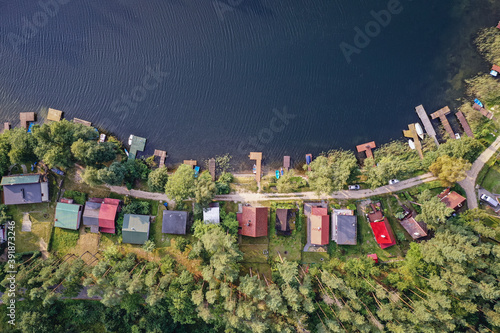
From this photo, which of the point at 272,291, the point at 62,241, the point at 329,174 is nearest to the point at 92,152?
the point at 62,241

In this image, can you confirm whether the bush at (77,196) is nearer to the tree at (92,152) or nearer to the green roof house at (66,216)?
the green roof house at (66,216)

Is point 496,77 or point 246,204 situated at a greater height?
point 496,77

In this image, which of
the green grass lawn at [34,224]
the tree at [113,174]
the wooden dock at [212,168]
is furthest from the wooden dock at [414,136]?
the green grass lawn at [34,224]

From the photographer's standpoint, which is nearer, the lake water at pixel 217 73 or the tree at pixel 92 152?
the tree at pixel 92 152

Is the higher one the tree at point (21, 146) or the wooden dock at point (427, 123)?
the wooden dock at point (427, 123)

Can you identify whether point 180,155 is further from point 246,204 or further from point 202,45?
point 202,45

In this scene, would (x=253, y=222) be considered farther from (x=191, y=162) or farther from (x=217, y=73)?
(x=217, y=73)

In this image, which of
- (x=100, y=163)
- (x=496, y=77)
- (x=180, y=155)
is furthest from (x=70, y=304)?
(x=496, y=77)

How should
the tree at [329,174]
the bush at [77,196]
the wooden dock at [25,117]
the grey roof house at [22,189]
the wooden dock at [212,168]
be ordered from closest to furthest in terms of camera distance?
the tree at [329,174] < the grey roof house at [22,189] < the bush at [77,196] < the wooden dock at [25,117] < the wooden dock at [212,168]
